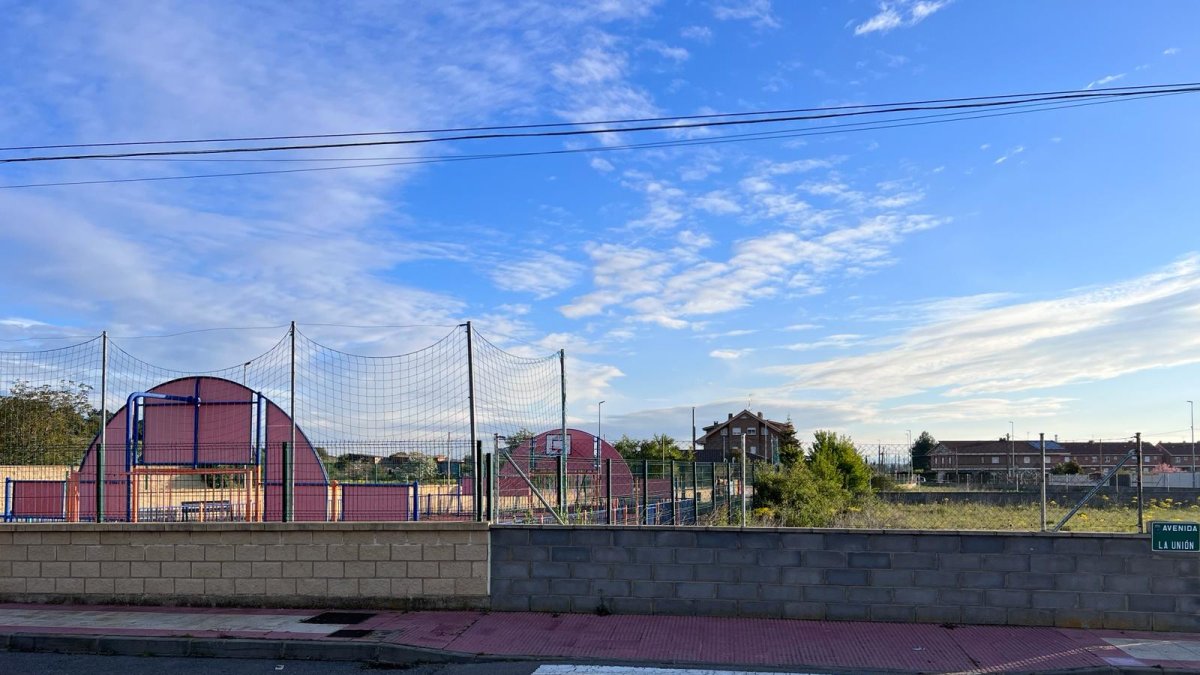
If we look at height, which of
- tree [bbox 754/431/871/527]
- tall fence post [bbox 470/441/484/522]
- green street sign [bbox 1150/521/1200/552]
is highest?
tall fence post [bbox 470/441/484/522]

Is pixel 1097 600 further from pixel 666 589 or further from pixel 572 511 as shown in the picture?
pixel 572 511

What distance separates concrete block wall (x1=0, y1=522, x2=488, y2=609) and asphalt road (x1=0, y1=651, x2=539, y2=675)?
6.75ft

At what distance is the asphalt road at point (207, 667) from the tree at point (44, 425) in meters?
5.98

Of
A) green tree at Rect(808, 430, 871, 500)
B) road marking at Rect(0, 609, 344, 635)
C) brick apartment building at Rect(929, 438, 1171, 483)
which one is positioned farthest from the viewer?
green tree at Rect(808, 430, 871, 500)

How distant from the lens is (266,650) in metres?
9.42

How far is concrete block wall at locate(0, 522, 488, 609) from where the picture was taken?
→ 11.2 metres

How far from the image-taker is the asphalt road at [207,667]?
8.76 meters

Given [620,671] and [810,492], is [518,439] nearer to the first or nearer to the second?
[620,671]

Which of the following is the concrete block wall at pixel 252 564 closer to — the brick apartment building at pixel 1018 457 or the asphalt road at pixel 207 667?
the asphalt road at pixel 207 667

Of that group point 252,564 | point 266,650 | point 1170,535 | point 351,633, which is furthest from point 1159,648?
point 252,564

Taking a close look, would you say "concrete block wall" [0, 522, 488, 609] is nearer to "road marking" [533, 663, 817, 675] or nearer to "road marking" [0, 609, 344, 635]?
"road marking" [0, 609, 344, 635]

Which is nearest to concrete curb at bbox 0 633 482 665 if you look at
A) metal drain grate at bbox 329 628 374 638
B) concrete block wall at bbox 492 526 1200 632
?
metal drain grate at bbox 329 628 374 638

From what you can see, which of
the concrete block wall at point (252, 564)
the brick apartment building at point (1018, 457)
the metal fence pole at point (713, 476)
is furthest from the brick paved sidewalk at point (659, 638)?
the metal fence pole at point (713, 476)

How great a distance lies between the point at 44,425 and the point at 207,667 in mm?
12490
